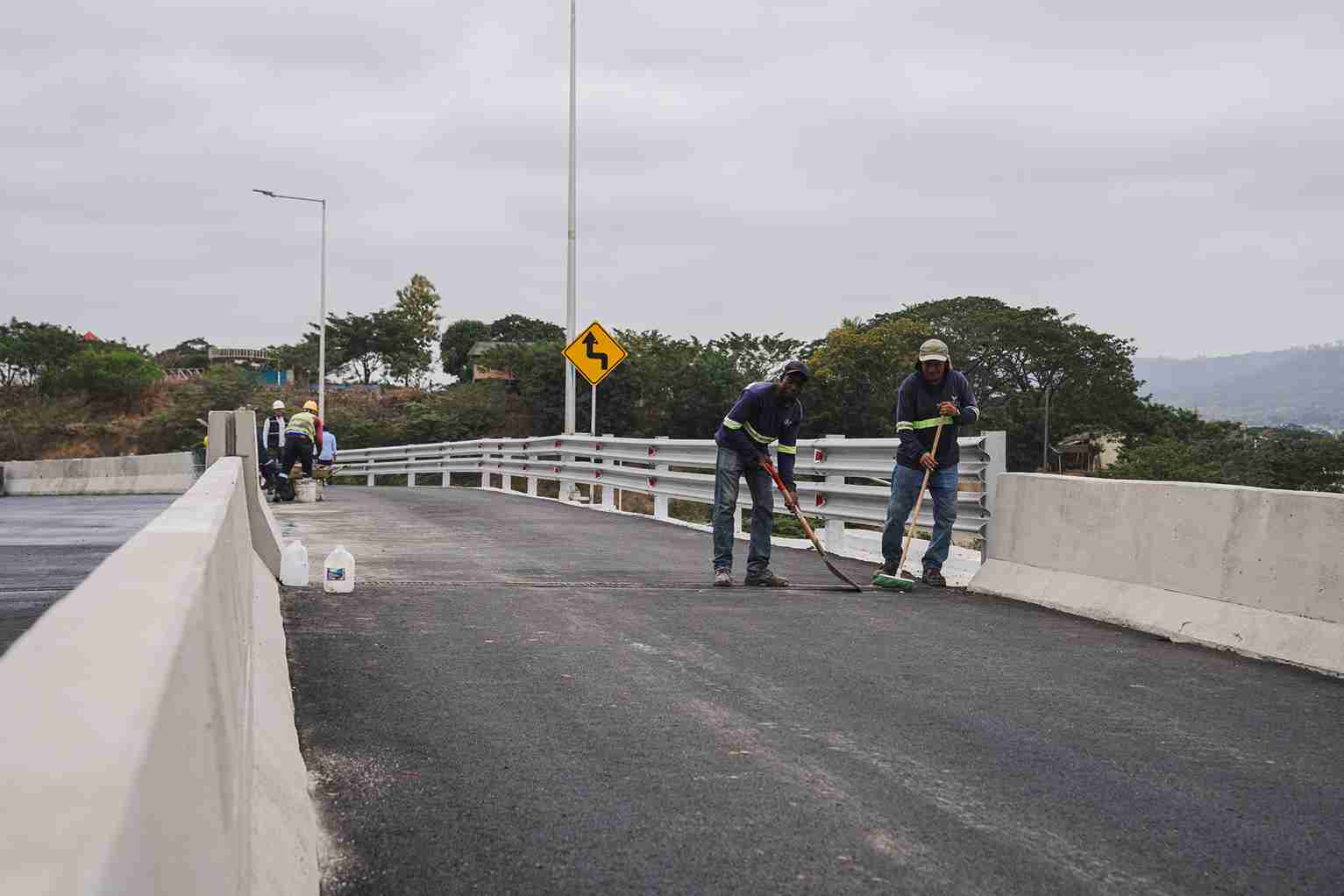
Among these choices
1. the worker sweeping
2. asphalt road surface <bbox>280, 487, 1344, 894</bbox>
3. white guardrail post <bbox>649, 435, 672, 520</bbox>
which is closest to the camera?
asphalt road surface <bbox>280, 487, 1344, 894</bbox>

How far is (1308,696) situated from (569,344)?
17698 millimetres

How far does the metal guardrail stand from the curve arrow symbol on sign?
4.94ft

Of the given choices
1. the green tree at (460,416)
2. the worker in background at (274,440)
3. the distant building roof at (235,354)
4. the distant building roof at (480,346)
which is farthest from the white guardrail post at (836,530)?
the distant building roof at (235,354)

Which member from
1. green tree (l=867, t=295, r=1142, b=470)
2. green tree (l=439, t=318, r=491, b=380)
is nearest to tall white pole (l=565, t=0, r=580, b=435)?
green tree (l=867, t=295, r=1142, b=470)

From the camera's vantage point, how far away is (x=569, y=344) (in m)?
Answer: 22.8

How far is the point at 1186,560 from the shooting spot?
7.72 metres

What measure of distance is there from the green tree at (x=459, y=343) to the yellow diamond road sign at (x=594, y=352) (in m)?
79.8

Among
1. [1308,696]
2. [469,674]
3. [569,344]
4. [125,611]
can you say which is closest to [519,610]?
[469,674]

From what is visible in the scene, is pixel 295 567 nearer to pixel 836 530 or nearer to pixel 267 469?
pixel 836 530

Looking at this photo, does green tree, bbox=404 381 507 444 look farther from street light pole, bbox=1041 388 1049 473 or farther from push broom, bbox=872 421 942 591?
push broom, bbox=872 421 942 591

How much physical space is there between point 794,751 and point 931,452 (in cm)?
545

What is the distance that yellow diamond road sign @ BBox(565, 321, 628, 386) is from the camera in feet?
72.5

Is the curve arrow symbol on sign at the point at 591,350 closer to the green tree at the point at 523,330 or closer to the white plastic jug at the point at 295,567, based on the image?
the white plastic jug at the point at 295,567

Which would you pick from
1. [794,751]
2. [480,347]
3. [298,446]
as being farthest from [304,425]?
[480,347]
